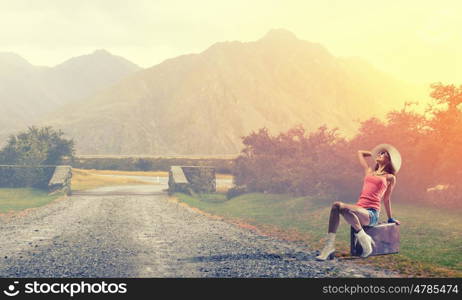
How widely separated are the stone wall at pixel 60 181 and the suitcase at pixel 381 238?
2702cm

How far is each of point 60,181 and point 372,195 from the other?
90.7 feet

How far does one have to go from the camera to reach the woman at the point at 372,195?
8781 mm

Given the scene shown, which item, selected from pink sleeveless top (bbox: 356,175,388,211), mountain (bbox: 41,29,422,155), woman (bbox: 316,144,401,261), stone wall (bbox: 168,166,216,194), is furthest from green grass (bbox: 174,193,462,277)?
mountain (bbox: 41,29,422,155)

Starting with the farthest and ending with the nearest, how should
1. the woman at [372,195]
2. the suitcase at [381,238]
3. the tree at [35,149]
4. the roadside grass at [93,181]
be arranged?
the roadside grass at [93,181] < the tree at [35,149] < the suitcase at [381,238] < the woman at [372,195]

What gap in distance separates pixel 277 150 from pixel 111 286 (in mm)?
24341

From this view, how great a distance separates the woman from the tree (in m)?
30.8

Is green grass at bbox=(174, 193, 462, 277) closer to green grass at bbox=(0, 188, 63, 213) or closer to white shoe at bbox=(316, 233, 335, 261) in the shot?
white shoe at bbox=(316, 233, 335, 261)

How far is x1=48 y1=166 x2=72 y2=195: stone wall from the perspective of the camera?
1275 inches

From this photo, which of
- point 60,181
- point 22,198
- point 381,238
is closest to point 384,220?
point 381,238

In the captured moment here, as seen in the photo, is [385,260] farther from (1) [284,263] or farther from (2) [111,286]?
(2) [111,286]

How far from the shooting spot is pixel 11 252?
12781 mm

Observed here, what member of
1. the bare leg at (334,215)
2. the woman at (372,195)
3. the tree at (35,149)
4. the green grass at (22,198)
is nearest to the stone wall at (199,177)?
the green grass at (22,198)

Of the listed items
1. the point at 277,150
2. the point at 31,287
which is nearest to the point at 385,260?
the point at 31,287

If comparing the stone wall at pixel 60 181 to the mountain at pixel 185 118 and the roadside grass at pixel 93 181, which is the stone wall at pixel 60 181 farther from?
the mountain at pixel 185 118
